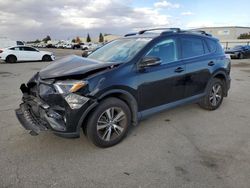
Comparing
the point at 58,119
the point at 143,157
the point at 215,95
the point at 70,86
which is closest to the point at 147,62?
the point at 70,86

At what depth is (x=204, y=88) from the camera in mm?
5219

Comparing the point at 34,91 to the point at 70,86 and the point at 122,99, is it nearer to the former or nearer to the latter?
the point at 70,86

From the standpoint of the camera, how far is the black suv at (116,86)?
133 inches

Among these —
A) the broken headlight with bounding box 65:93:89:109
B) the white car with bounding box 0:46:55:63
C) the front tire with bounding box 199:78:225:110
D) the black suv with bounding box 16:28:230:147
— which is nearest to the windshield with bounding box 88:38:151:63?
the black suv with bounding box 16:28:230:147

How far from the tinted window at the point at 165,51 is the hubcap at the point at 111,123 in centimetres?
116

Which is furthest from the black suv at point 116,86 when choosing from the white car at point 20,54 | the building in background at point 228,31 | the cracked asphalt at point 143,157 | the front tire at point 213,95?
the building in background at point 228,31

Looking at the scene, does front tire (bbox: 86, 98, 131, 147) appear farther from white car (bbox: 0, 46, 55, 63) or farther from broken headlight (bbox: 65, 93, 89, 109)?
white car (bbox: 0, 46, 55, 63)

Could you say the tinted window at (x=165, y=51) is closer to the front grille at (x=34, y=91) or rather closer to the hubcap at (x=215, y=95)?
the hubcap at (x=215, y=95)

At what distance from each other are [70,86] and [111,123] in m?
0.88

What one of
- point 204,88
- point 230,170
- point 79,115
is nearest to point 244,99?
point 204,88

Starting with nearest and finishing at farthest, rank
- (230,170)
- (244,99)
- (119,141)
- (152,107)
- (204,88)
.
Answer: (230,170), (119,141), (152,107), (204,88), (244,99)

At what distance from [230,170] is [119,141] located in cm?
167

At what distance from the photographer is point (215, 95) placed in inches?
220

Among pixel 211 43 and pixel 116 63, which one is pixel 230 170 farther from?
pixel 211 43
